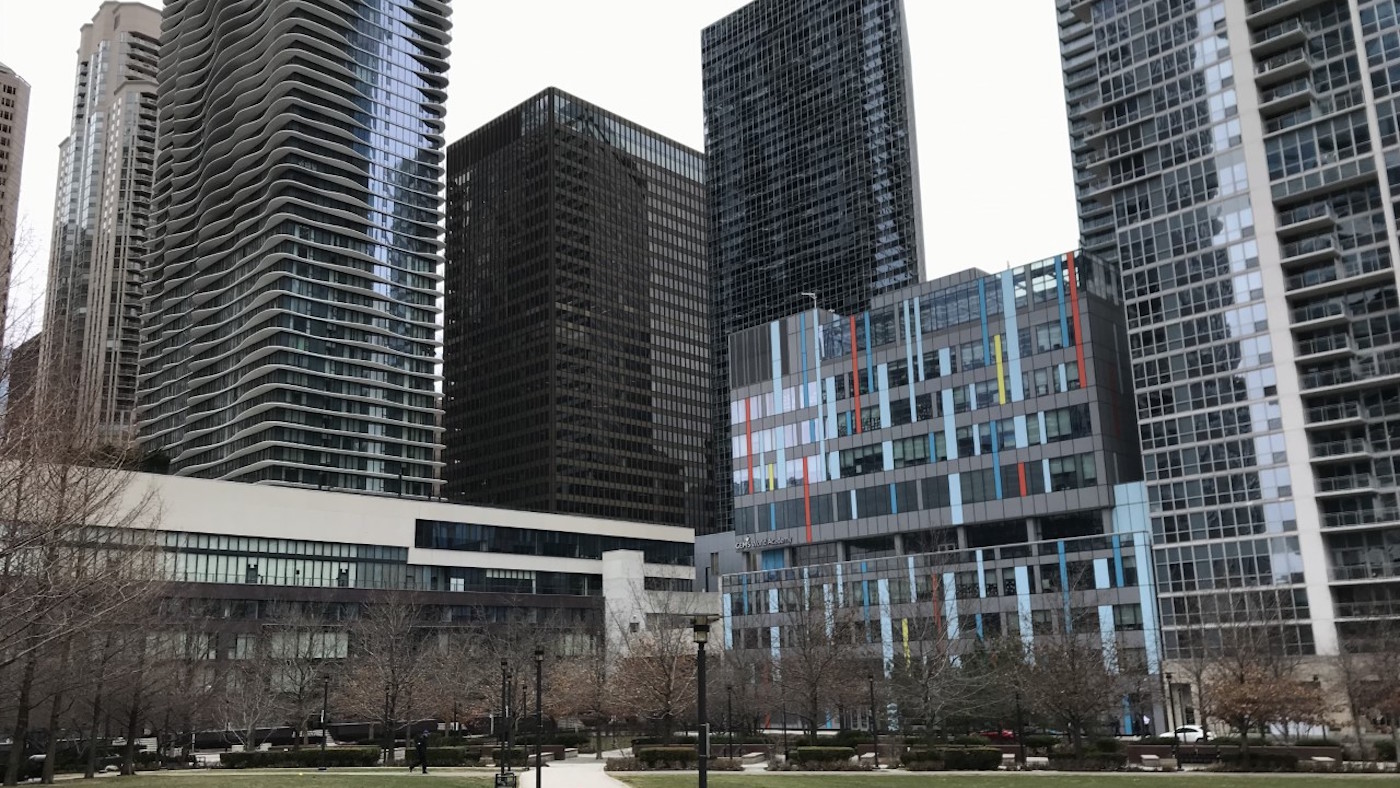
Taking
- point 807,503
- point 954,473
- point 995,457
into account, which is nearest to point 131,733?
point 954,473

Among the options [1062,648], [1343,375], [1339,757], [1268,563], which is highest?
[1343,375]

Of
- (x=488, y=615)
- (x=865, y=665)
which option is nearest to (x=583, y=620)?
(x=488, y=615)

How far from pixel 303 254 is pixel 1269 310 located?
417 ft

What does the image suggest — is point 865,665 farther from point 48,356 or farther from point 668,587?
point 668,587

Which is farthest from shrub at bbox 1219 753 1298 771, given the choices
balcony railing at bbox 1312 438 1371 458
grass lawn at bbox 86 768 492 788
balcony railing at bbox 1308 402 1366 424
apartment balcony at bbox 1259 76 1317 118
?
apartment balcony at bbox 1259 76 1317 118

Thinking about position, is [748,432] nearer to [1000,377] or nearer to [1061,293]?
[1000,377]

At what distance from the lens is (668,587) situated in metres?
140

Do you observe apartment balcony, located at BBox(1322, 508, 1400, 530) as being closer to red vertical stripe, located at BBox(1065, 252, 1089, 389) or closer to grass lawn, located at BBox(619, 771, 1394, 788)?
red vertical stripe, located at BBox(1065, 252, 1089, 389)

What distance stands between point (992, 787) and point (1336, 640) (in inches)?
2344

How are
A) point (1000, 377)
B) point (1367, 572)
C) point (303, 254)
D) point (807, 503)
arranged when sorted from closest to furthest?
point (1367, 572)
point (1000, 377)
point (807, 503)
point (303, 254)

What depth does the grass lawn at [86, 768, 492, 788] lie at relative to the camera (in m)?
36.8

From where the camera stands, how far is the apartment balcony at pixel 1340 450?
87000 mm

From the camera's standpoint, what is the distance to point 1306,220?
3597 inches

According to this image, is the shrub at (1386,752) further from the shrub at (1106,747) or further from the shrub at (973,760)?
the shrub at (973,760)
